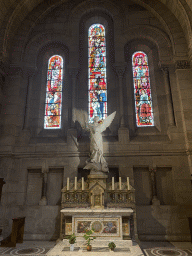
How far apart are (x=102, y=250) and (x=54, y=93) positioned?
24.6 feet

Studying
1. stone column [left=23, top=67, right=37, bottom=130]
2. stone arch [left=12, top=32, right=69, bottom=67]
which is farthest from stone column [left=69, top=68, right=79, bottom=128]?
stone column [left=23, top=67, right=37, bottom=130]

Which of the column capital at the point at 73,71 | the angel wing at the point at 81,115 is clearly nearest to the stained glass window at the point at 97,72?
the angel wing at the point at 81,115

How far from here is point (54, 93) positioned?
10977 millimetres

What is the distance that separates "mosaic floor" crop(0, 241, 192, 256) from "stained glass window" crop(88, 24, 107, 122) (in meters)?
5.55

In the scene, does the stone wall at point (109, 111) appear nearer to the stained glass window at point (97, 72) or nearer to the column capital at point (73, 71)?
the column capital at point (73, 71)

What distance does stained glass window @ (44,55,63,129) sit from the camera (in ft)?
34.6

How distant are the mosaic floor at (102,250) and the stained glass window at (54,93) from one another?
5130 millimetres

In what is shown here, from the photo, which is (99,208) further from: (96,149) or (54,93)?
(54,93)

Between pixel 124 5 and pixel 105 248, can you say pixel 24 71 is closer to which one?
pixel 124 5

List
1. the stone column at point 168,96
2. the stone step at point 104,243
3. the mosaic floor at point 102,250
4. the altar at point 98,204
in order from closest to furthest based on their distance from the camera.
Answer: the mosaic floor at point 102,250 < the stone step at point 104,243 < the altar at point 98,204 < the stone column at point 168,96

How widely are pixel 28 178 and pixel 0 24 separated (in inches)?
295

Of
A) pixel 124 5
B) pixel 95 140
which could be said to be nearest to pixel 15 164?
pixel 95 140

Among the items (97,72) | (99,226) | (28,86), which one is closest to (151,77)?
(97,72)

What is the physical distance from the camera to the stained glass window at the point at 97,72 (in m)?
10.5
